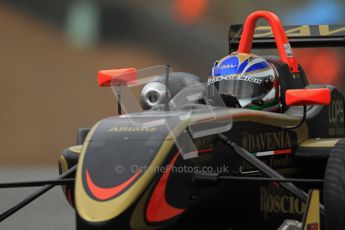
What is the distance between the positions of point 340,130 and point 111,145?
2091 mm

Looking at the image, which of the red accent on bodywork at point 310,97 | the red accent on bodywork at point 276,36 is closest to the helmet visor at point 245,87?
the red accent on bodywork at point 276,36

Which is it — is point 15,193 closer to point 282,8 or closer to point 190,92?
point 190,92

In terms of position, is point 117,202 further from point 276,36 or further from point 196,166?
point 276,36

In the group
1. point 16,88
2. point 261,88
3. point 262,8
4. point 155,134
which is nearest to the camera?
point 155,134

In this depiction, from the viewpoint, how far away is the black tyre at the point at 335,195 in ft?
13.4

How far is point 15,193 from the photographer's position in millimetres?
8445

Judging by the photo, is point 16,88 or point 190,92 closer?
point 190,92

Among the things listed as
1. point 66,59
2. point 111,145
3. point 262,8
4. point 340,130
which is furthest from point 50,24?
point 111,145

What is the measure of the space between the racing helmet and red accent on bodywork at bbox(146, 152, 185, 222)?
1403mm

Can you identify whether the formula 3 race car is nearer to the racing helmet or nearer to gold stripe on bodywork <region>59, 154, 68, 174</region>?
gold stripe on bodywork <region>59, 154, 68, 174</region>

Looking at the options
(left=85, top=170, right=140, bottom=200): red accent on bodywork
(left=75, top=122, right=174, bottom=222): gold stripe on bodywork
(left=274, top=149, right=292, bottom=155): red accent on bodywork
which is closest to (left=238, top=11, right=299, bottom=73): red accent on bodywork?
(left=274, top=149, right=292, bottom=155): red accent on bodywork

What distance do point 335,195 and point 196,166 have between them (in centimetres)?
70

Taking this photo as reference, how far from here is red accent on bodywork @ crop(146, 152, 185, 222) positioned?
3938mm

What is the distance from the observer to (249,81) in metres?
5.36
